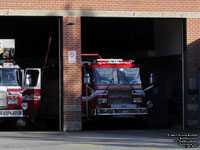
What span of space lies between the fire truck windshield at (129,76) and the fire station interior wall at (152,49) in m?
3.49

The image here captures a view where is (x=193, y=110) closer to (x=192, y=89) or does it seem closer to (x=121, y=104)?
(x=192, y=89)

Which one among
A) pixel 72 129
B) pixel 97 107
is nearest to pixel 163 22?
pixel 97 107

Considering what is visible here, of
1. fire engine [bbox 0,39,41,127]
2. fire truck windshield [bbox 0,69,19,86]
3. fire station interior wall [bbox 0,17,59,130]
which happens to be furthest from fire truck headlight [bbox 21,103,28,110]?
fire station interior wall [bbox 0,17,59,130]

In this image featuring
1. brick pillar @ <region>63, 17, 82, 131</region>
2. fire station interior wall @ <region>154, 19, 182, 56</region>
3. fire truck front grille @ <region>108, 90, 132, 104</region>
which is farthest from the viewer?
fire station interior wall @ <region>154, 19, 182, 56</region>

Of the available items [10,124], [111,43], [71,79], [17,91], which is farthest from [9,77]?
[111,43]

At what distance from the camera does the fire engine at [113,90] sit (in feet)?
69.5

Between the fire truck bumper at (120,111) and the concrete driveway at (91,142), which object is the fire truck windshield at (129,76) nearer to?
the fire truck bumper at (120,111)

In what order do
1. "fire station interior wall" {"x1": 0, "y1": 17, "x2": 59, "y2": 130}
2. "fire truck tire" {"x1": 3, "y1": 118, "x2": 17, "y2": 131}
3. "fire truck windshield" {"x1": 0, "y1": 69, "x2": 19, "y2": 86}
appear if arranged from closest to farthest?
"fire truck windshield" {"x1": 0, "y1": 69, "x2": 19, "y2": 86}, "fire truck tire" {"x1": 3, "y1": 118, "x2": 17, "y2": 131}, "fire station interior wall" {"x1": 0, "y1": 17, "x2": 59, "y2": 130}

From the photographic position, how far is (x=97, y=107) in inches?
827

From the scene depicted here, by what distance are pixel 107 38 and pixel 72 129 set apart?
35.7ft

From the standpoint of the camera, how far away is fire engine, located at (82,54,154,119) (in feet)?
69.5

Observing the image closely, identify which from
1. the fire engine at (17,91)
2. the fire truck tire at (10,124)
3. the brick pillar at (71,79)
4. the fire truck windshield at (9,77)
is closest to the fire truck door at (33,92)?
the fire engine at (17,91)

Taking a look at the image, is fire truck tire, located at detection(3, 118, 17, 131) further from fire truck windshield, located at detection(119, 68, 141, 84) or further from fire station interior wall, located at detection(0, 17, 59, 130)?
fire station interior wall, located at detection(0, 17, 59, 130)

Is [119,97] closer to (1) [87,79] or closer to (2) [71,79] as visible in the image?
(1) [87,79]
